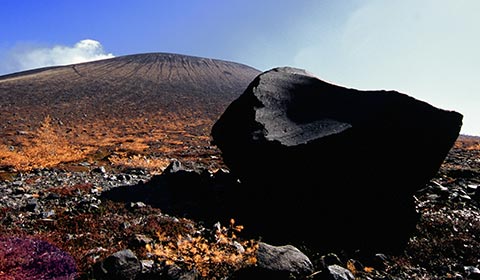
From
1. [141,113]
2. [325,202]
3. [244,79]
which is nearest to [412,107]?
[325,202]

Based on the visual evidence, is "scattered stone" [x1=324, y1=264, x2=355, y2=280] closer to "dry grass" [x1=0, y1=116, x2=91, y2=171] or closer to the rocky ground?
the rocky ground

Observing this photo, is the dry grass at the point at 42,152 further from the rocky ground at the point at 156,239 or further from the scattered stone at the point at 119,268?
the scattered stone at the point at 119,268

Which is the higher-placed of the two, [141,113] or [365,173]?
[141,113]

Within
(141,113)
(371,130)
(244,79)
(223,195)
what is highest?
(244,79)

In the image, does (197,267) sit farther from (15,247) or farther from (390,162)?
(390,162)

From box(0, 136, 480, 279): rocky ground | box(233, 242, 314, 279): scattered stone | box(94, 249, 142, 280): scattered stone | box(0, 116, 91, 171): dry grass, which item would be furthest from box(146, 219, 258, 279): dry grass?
box(0, 116, 91, 171): dry grass

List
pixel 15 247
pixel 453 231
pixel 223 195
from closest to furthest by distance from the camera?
pixel 15 247 → pixel 453 231 → pixel 223 195

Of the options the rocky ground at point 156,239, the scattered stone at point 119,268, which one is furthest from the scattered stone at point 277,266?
the scattered stone at point 119,268
